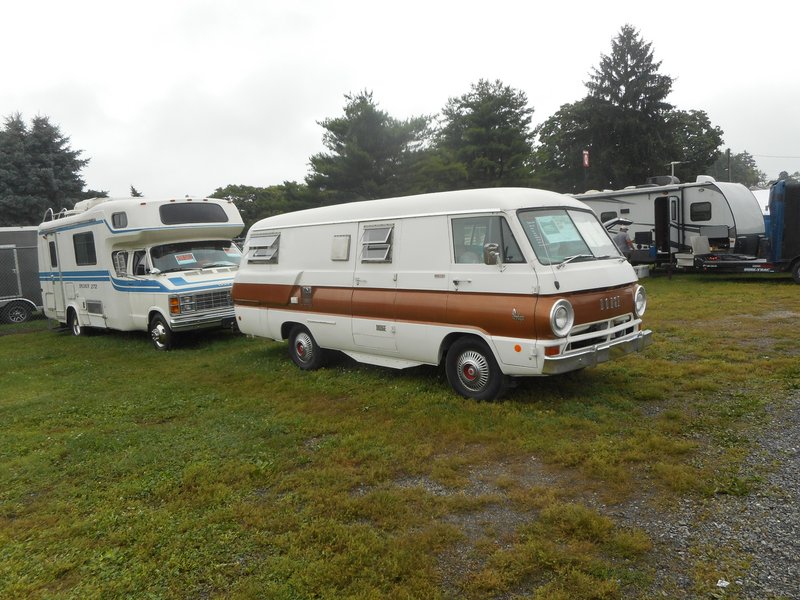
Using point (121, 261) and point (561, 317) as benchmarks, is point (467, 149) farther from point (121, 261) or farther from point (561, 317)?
point (561, 317)

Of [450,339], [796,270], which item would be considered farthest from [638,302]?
[796,270]

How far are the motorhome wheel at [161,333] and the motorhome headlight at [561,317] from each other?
26.4ft

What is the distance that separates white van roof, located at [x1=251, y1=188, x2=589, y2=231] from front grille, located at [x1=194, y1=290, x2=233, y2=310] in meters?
3.64

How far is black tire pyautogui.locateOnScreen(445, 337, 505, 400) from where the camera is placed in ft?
21.2

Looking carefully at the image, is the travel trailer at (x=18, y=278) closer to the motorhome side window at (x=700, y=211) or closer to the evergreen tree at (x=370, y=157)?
the evergreen tree at (x=370, y=157)

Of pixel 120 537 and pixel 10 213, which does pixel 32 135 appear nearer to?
pixel 10 213

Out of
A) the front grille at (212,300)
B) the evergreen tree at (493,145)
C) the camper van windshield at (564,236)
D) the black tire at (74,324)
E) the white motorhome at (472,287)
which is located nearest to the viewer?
the white motorhome at (472,287)

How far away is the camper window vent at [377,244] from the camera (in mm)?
7484

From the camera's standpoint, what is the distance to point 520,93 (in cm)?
3756

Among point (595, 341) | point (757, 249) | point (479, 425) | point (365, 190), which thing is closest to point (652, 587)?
point (479, 425)

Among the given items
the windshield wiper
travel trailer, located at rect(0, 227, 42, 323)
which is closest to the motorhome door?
the windshield wiper

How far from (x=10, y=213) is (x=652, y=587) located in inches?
1494

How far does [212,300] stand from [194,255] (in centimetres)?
130

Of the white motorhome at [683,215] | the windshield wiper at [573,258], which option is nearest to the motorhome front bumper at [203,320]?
the windshield wiper at [573,258]
